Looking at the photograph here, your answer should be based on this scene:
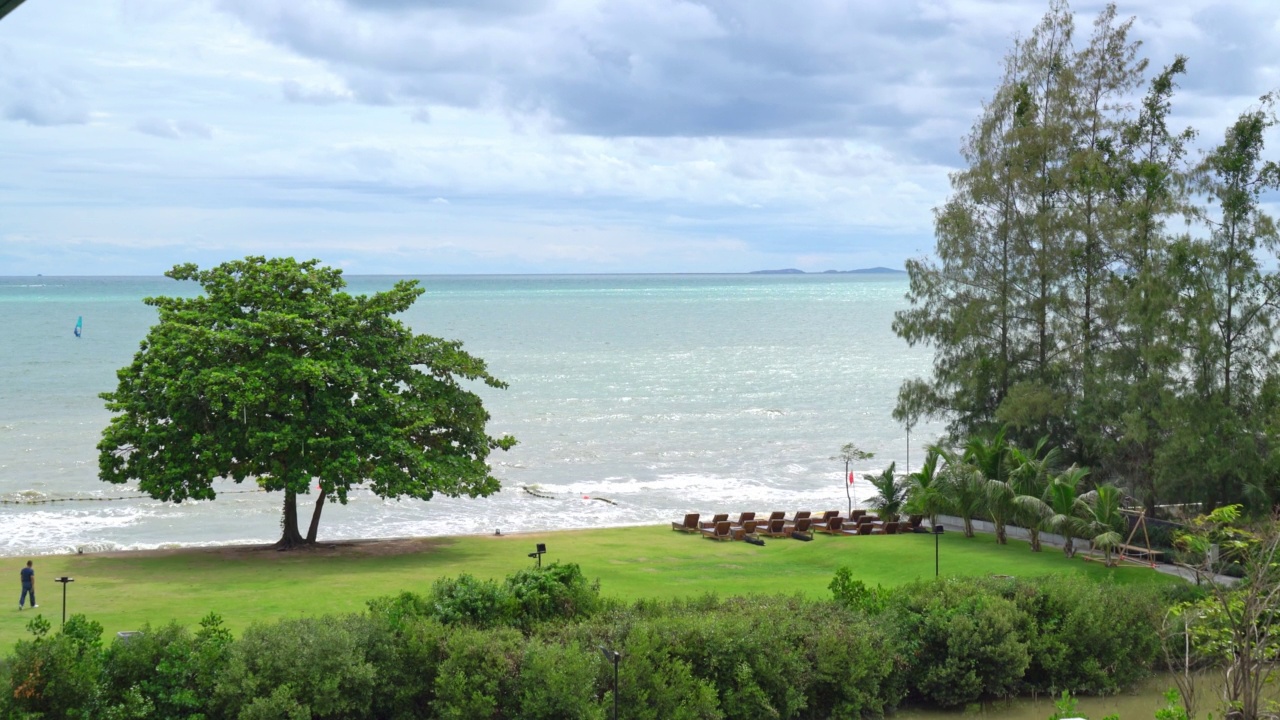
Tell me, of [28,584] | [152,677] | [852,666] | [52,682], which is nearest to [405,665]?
[152,677]

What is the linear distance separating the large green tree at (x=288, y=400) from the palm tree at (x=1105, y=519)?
14.6 m

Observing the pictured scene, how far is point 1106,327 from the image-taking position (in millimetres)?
35750

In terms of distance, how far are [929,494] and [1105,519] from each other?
4.58m

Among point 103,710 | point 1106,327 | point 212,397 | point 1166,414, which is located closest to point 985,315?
point 1106,327

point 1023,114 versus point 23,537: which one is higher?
point 1023,114

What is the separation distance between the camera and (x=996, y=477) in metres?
30.9

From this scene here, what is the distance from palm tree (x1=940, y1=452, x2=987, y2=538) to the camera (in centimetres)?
3048

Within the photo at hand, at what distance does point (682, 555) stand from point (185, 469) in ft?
39.7

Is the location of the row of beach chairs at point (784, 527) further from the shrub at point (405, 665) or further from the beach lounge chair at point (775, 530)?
the shrub at point (405, 665)

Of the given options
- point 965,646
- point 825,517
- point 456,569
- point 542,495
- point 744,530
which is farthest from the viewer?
point 542,495

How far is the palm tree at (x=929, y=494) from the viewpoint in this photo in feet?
101

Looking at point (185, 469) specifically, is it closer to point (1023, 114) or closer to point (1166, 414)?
point (1166, 414)

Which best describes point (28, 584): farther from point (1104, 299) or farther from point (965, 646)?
point (1104, 299)

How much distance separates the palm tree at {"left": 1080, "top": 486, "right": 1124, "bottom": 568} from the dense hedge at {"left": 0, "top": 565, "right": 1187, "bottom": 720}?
584 centimetres
